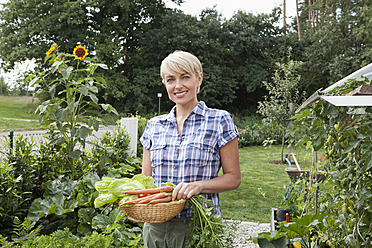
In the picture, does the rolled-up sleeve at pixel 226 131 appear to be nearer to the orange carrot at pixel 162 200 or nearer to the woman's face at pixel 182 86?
the woman's face at pixel 182 86

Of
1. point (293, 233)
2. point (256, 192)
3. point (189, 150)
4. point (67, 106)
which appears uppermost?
point (67, 106)

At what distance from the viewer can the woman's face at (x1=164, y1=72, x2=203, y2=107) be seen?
155cm

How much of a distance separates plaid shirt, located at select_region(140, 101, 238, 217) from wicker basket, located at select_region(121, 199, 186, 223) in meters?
0.19

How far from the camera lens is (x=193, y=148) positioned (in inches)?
60.3

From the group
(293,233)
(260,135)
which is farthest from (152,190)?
(260,135)

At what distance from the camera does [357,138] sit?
65.8 inches

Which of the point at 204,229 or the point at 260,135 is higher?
A: the point at 204,229

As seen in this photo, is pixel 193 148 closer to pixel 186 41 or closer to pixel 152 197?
pixel 152 197

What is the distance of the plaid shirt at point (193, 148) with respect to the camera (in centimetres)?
153

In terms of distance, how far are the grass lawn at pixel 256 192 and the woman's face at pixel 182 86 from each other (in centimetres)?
324

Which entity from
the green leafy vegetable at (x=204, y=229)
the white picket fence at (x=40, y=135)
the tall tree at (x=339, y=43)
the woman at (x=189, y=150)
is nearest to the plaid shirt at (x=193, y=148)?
the woman at (x=189, y=150)

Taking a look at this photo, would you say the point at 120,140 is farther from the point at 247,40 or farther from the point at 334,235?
the point at 247,40

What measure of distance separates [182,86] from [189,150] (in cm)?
30

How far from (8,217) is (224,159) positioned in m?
2.30
